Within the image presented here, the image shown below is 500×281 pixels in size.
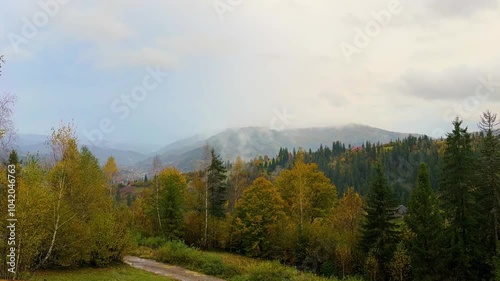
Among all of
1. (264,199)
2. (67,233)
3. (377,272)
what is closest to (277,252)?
(264,199)

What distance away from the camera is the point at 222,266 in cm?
3575

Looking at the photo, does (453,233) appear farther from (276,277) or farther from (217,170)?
(217,170)

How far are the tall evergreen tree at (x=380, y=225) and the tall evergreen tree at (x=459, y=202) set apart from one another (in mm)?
5596

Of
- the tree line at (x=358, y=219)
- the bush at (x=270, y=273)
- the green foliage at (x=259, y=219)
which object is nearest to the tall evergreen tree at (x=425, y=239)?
the tree line at (x=358, y=219)

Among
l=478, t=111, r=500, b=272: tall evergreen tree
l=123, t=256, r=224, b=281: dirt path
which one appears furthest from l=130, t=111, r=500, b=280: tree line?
l=123, t=256, r=224, b=281: dirt path

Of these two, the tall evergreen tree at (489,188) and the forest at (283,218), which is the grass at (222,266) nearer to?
the forest at (283,218)

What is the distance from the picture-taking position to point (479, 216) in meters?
35.0

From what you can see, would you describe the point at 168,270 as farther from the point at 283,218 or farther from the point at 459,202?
the point at 459,202

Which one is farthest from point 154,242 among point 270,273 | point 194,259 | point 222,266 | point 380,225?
point 380,225

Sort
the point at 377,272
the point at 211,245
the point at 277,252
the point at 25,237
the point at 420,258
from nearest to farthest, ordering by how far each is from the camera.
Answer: the point at 25,237 < the point at 420,258 < the point at 377,272 < the point at 277,252 < the point at 211,245

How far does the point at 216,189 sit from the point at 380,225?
22908 mm

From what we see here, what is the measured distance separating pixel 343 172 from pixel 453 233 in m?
135

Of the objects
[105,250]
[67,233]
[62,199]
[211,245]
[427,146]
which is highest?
[427,146]

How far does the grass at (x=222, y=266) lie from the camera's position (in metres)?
31.4
